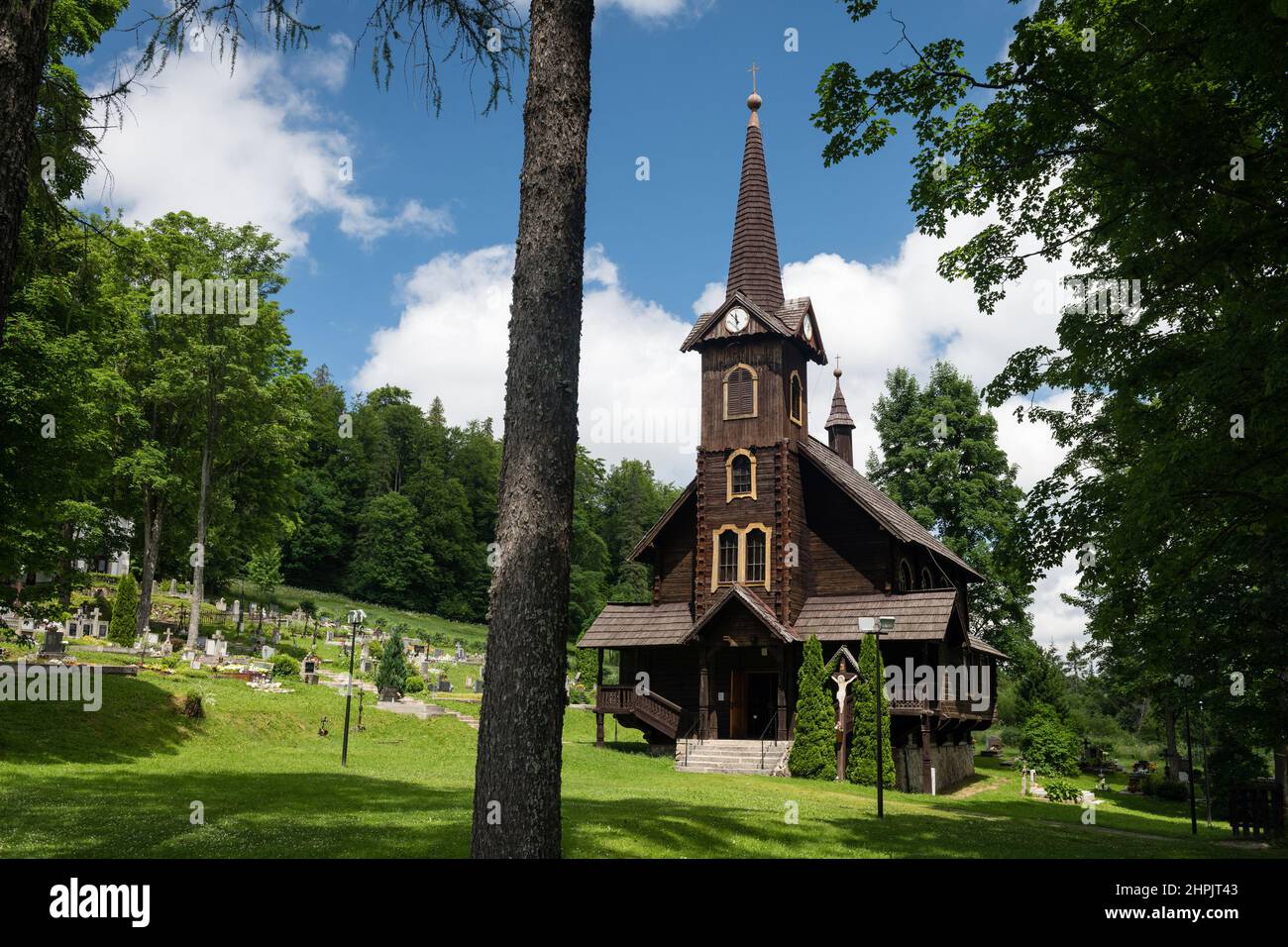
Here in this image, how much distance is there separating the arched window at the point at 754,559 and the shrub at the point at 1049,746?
13.2m

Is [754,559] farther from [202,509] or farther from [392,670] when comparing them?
[202,509]

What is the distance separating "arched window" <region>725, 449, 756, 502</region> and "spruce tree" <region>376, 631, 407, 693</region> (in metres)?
13.7

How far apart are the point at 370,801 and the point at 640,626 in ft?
56.0

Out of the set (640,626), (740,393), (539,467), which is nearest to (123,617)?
(640,626)

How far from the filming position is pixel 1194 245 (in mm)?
11383

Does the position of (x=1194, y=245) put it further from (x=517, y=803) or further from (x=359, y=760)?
(x=359, y=760)

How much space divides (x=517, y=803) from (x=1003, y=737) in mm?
45253

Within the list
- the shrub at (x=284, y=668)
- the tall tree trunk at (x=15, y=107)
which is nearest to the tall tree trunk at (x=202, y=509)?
the shrub at (x=284, y=668)

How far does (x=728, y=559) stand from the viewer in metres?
29.0

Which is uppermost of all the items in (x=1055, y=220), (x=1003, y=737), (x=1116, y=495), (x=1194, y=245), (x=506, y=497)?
(x=1055, y=220)

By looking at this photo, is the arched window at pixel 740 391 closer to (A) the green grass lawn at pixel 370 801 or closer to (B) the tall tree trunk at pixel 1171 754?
(A) the green grass lawn at pixel 370 801
